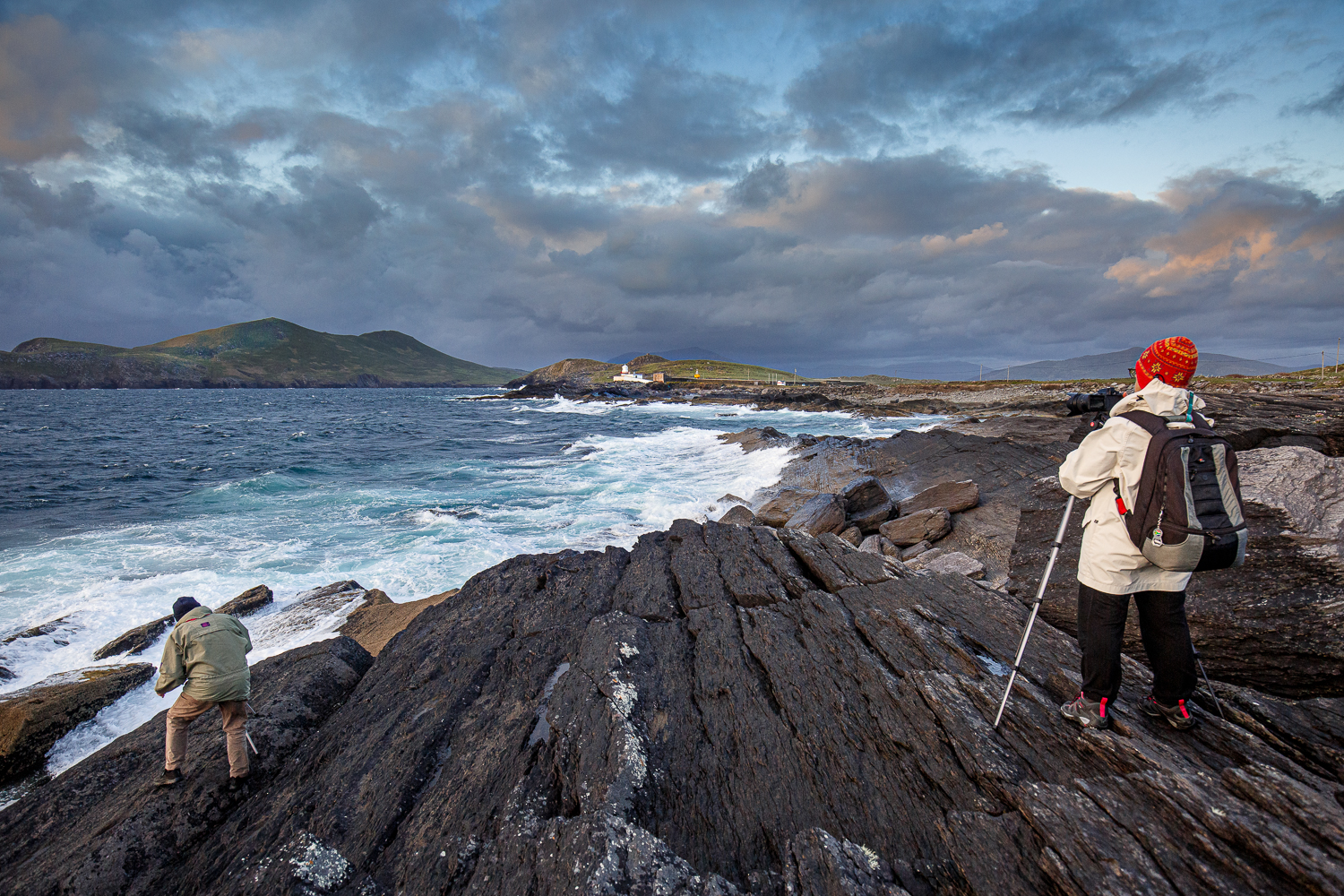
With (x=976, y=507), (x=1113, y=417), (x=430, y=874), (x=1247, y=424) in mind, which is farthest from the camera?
(x=1247, y=424)

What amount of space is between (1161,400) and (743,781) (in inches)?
198

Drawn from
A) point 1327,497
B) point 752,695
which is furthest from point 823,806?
point 1327,497

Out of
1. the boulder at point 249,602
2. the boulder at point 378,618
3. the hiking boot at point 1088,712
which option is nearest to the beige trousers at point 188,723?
the boulder at point 378,618

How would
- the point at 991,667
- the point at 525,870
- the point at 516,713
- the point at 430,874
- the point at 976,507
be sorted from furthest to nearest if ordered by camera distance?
the point at 976,507, the point at 516,713, the point at 991,667, the point at 430,874, the point at 525,870

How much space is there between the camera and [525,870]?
400 cm

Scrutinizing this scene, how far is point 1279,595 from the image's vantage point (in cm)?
578

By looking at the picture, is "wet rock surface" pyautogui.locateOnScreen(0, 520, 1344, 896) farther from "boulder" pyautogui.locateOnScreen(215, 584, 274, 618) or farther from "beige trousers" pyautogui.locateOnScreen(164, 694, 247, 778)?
"boulder" pyautogui.locateOnScreen(215, 584, 274, 618)

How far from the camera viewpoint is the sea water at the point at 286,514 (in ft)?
41.4

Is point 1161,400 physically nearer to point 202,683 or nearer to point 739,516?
point 202,683

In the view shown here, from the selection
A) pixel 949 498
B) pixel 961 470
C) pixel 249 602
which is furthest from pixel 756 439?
pixel 249 602

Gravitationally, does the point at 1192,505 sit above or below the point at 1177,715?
above

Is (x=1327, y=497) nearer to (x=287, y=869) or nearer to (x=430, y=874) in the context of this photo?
(x=430, y=874)

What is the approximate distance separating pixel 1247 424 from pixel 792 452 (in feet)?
60.3

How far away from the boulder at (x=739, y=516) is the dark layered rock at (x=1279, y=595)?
1099cm
